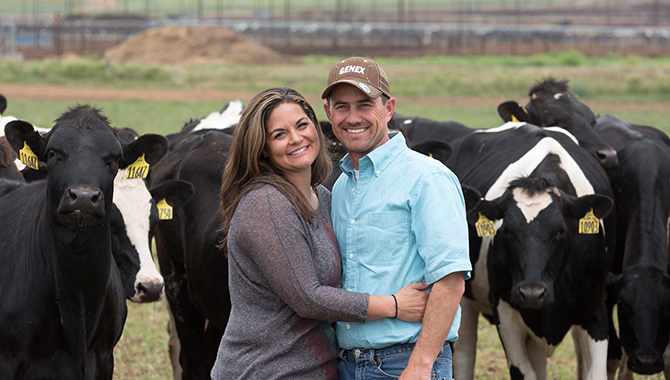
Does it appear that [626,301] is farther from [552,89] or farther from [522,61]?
[522,61]

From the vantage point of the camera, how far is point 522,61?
4856 cm

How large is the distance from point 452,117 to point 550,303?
66.1 feet

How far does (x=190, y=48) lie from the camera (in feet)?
157

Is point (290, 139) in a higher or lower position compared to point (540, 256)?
higher

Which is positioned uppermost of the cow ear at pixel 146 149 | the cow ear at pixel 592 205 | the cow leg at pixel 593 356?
the cow ear at pixel 146 149

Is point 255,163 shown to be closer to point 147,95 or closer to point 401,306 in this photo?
point 401,306

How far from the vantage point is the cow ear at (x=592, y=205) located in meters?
5.23

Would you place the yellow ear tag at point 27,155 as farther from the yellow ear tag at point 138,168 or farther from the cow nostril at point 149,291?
the cow nostril at point 149,291

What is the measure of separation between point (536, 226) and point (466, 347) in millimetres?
1735

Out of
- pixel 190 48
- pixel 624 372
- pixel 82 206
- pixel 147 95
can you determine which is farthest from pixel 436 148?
pixel 190 48

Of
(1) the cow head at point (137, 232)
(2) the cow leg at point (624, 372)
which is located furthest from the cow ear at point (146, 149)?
(2) the cow leg at point (624, 372)

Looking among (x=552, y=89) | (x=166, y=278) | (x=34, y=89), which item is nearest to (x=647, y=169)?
(x=552, y=89)

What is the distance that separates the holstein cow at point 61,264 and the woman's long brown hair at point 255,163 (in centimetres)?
100

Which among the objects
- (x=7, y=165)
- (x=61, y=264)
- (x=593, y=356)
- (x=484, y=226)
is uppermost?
(x=7, y=165)
